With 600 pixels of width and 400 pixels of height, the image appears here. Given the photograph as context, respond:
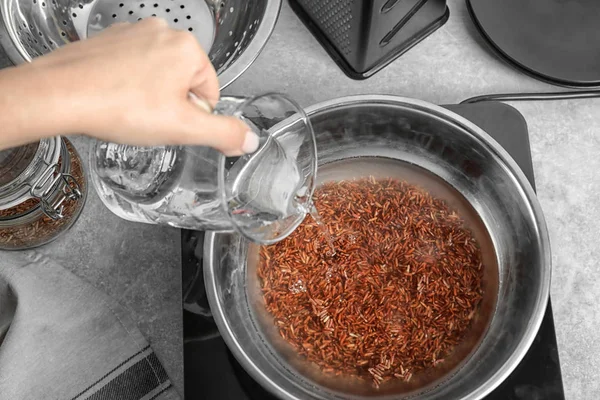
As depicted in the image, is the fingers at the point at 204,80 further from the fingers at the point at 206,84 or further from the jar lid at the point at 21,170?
the jar lid at the point at 21,170

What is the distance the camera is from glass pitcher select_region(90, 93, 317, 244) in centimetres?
86

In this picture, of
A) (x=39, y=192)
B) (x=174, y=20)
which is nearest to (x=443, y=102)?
(x=174, y=20)

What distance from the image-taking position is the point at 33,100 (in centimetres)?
68

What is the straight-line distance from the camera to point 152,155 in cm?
89

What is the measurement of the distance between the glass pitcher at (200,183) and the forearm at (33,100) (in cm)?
19

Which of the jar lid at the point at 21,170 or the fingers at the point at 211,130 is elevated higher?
the fingers at the point at 211,130

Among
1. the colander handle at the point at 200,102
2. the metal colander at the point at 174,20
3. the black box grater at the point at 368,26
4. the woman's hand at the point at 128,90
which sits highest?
the woman's hand at the point at 128,90

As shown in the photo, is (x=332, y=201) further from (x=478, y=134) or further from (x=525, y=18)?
(x=525, y=18)

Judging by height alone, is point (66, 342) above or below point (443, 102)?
above

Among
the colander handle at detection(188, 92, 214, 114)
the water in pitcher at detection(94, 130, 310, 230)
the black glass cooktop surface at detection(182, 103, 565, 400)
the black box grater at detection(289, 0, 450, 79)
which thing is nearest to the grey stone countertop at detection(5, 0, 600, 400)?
the black box grater at detection(289, 0, 450, 79)

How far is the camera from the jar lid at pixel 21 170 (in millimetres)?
1100

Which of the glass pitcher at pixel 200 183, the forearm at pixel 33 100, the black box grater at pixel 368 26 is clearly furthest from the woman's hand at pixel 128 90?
the black box grater at pixel 368 26

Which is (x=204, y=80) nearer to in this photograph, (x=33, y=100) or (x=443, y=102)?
(x=33, y=100)

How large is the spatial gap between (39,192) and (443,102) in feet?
2.67
